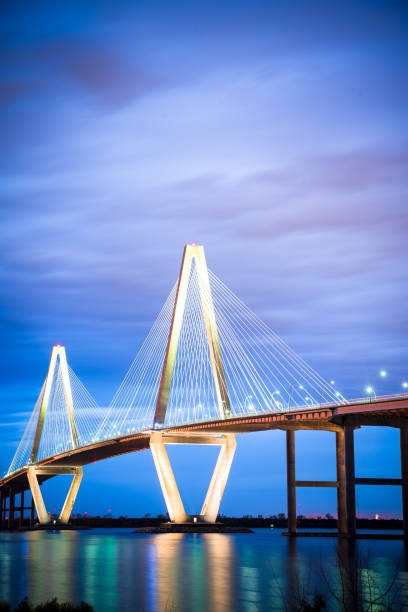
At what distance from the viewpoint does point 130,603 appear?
2416cm

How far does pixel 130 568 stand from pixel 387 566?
10.8 m

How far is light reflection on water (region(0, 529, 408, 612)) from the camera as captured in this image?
24.3 m

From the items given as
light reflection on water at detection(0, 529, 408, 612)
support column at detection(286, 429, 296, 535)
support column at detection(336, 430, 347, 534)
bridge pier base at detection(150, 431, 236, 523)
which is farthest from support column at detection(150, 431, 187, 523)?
light reflection on water at detection(0, 529, 408, 612)

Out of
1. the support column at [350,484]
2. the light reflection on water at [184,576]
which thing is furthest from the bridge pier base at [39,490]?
the support column at [350,484]

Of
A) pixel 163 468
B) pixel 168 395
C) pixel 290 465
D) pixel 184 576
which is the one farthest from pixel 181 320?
pixel 184 576

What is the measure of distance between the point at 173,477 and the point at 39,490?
42798 millimetres

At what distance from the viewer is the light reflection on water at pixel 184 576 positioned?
24312mm

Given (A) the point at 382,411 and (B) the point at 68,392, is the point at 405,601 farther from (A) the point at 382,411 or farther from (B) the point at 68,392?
(B) the point at 68,392

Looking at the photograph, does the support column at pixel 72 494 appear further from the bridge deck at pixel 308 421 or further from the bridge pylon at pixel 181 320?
the bridge pylon at pixel 181 320

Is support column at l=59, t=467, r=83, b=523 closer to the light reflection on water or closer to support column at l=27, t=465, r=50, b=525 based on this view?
support column at l=27, t=465, r=50, b=525

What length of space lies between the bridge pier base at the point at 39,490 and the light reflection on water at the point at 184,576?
58808mm

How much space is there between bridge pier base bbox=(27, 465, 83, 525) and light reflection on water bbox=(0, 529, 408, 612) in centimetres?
5881

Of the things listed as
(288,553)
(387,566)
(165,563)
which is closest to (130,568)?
(165,563)

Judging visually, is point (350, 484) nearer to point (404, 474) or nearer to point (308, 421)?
point (308, 421)
